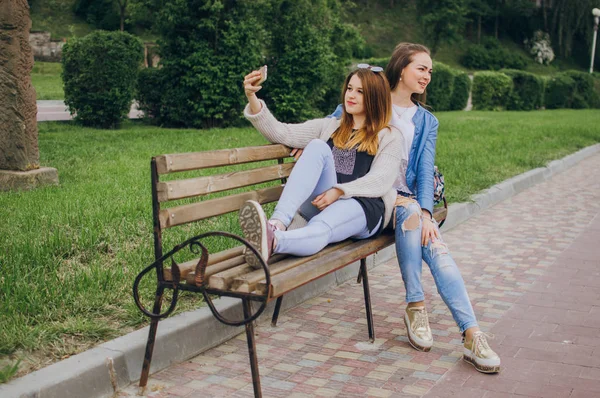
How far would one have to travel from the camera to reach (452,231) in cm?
733

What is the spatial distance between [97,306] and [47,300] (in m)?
0.26

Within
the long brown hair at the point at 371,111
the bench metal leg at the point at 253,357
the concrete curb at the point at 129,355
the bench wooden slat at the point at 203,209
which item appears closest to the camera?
the concrete curb at the point at 129,355

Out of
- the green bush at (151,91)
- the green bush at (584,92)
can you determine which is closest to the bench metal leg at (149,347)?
the green bush at (151,91)

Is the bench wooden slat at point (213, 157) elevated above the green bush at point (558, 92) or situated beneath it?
elevated above

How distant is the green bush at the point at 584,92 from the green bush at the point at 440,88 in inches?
366

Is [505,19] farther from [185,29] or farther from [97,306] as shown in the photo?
[97,306]

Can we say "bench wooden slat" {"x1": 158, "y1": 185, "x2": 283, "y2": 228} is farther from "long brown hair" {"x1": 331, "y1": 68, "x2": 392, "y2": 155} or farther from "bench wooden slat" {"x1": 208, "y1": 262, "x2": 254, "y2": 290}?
"long brown hair" {"x1": 331, "y1": 68, "x2": 392, "y2": 155}

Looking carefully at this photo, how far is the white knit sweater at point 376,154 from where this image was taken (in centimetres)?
418

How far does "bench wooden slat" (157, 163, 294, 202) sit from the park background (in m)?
0.76

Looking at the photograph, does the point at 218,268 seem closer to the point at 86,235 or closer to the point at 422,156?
the point at 422,156

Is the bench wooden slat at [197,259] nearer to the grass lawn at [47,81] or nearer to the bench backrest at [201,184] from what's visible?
the bench backrest at [201,184]

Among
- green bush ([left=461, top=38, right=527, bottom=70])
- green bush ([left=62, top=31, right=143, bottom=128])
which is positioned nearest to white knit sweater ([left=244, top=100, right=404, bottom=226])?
green bush ([left=62, top=31, right=143, bottom=128])

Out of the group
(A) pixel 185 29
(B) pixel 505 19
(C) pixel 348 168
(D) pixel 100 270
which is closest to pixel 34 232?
(D) pixel 100 270

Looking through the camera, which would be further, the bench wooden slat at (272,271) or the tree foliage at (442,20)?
the tree foliage at (442,20)
